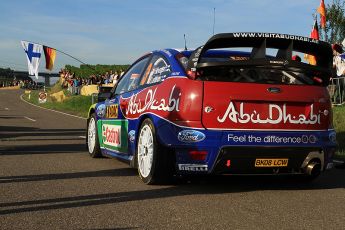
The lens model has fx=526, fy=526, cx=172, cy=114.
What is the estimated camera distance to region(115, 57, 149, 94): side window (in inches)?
279

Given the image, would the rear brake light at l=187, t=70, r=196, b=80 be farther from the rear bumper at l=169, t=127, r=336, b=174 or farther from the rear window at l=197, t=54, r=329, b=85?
the rear bumper at l=169, t=127, r=336, b=174

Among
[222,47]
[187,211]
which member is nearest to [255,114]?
[222,47]

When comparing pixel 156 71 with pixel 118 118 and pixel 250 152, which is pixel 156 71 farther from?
pixel 250 152

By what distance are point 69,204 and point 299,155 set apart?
245cm

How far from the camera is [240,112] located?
550 cm

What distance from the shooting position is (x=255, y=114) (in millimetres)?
5539

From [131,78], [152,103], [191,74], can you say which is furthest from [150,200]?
[131,78]

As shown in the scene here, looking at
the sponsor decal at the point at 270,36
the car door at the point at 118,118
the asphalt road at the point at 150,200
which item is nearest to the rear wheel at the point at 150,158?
the asphalt road at the point at 150,200

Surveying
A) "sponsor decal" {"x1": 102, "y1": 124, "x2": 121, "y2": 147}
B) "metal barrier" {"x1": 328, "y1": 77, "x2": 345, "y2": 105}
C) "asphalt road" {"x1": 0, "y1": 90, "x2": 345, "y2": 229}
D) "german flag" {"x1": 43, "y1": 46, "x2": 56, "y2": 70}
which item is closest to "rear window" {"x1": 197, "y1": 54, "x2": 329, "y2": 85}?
"asphalt road" {"x1": 0, "y1": 90, "x2": 345, "y2": 229}

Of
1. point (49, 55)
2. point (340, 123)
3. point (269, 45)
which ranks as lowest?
point (340, 123)

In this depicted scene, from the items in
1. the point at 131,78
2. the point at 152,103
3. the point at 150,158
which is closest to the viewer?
the point at 150,158

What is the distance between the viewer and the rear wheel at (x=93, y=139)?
8398 millimetres

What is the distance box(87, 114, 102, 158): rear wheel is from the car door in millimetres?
282

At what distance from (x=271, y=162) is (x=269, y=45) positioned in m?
1.34
